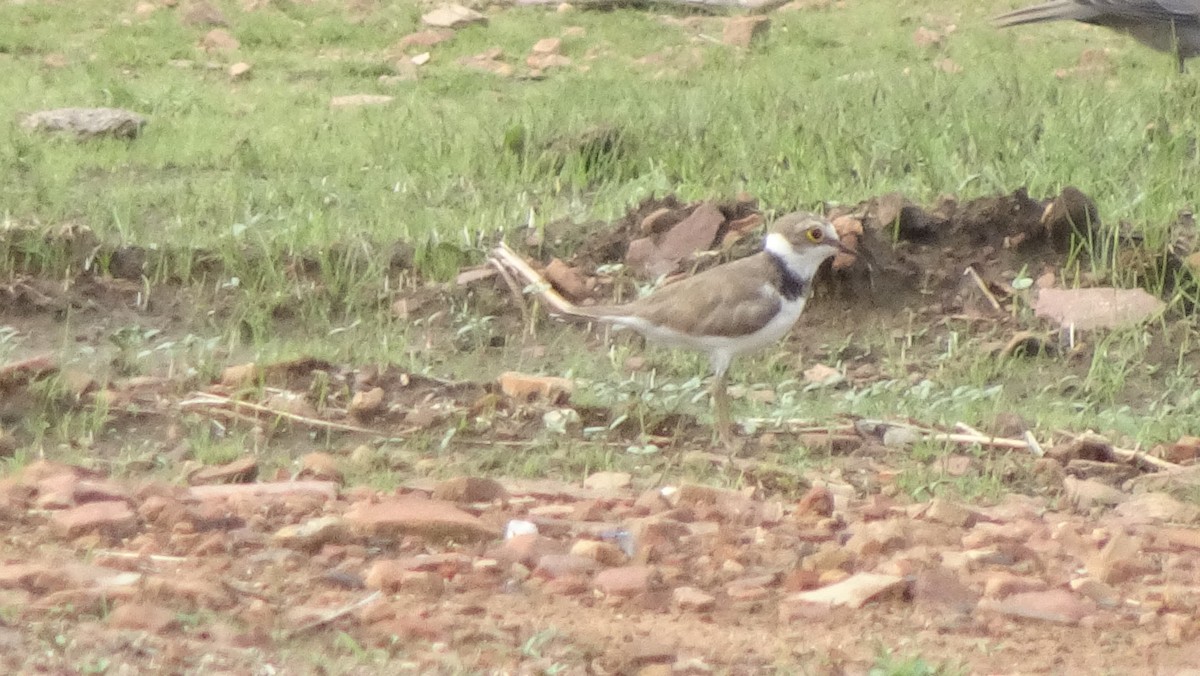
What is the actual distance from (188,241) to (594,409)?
96.5 inches

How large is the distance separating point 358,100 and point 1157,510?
691 centimetres

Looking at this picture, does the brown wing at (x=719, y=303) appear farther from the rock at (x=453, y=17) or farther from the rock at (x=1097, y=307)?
the rock at (x=453, y=17)

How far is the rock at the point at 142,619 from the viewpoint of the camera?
309cm

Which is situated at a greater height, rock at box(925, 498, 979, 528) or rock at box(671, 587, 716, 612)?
rock at box(671, 587, 716, 612)

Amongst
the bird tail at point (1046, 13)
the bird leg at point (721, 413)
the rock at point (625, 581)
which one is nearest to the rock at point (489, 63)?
the bird tail at point (1046, 13)

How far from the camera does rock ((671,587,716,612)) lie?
11.9 feet

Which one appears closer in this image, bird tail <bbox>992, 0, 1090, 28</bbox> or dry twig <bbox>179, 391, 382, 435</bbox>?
dry twig <bbox>179, 391, 382, 435</bbox>

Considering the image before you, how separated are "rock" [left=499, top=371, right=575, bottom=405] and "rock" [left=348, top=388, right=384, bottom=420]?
40 cm

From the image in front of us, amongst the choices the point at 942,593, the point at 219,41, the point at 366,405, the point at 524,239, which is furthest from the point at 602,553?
the point at 219,41

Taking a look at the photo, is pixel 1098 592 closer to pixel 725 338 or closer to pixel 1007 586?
→ pixel 1007 586

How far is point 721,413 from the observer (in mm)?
5473

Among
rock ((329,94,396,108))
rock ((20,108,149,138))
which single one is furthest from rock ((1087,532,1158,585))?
rock ((329,94,396,108))

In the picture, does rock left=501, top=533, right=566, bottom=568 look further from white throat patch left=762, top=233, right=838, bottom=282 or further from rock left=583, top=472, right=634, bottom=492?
white throat patch left=762, top=233, right=838, bottom=282

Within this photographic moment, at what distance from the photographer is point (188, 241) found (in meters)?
7.32
